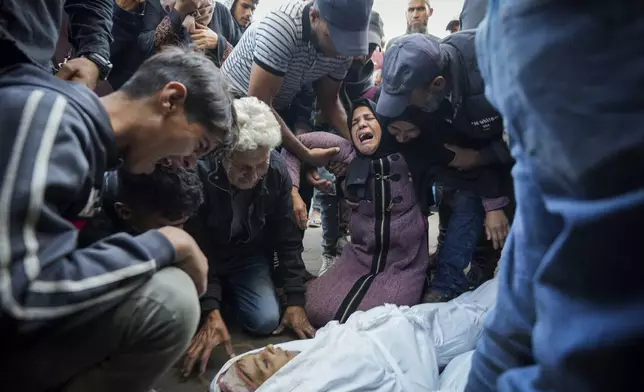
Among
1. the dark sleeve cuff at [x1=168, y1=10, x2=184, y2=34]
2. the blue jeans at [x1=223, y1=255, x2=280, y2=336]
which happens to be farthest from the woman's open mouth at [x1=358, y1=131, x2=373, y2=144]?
the dark sleeve cuff at [x1=168, y1=10, x2=184, y2=34]

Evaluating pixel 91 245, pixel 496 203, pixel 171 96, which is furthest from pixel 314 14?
pixel 91 245

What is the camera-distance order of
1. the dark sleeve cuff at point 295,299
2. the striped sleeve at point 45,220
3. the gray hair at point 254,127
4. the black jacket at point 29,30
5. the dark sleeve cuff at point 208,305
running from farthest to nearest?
1. the dark sleeve cuff at point 295,299
2. the dark sleeve cuff at point 208,305
3. the gray hair at point 254,127
4. the black jacket at point 29,30
5. the striped sleeve at point 45,220

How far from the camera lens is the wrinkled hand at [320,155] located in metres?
2.37

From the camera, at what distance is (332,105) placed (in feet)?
8.15

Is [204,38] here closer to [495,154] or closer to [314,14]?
[314,14]

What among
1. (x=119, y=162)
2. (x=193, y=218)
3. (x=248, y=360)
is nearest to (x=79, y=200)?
(x=119, y=162)

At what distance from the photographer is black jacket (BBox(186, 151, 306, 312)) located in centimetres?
195

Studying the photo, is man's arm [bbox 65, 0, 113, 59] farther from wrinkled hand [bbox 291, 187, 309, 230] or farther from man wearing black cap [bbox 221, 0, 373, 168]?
wrinkled hand [bbox 291, 187, 309, 230]

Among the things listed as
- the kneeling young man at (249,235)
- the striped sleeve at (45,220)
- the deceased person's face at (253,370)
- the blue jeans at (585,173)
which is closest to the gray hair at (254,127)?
the kneeling young man at (249,235)

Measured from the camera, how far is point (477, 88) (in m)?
1.90

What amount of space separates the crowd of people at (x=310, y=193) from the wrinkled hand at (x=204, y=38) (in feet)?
0.03

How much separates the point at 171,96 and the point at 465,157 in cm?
145

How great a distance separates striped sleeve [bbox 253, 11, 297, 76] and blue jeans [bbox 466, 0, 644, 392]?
5.22 feet

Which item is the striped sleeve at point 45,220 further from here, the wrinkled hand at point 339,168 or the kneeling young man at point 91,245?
the wrinkled hand at point 339,168
